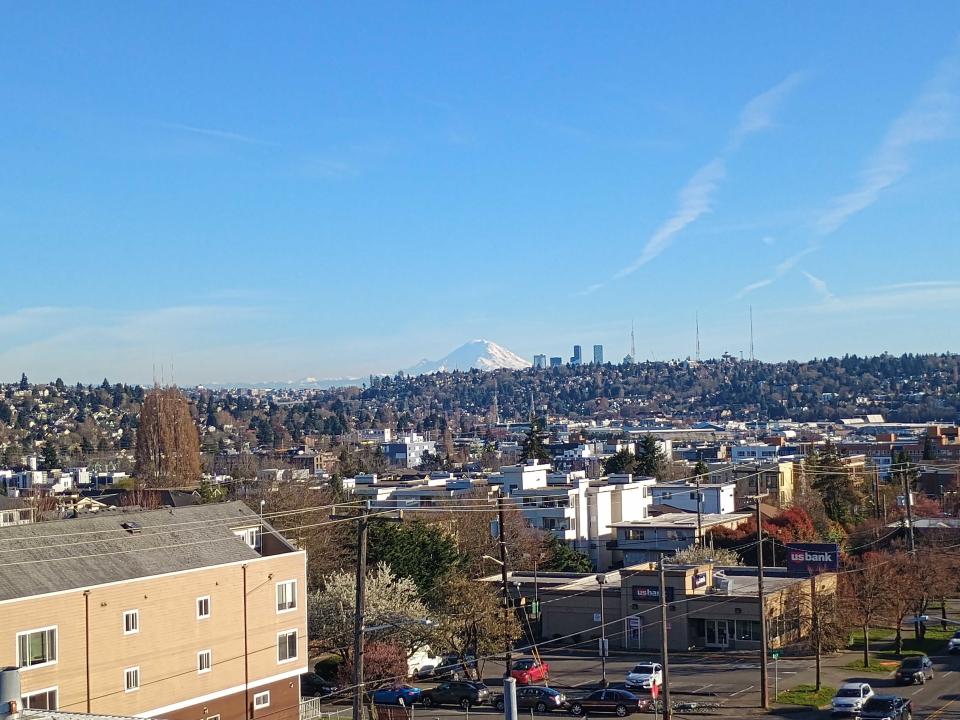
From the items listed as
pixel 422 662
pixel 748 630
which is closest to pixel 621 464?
pixel 748 630

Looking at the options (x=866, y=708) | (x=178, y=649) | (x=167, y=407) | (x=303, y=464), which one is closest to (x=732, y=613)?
(x=866, y=708)

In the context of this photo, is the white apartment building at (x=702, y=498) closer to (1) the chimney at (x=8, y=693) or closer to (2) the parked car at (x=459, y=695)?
(2) the parked car at (x=459, y=695)

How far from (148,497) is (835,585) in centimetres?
3590

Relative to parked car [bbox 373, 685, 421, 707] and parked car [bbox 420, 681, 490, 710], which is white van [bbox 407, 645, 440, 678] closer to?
parked car [bbox 373, 685, 421, 707]

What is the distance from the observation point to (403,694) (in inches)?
1280

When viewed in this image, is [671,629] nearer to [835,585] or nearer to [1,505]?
[835,585]

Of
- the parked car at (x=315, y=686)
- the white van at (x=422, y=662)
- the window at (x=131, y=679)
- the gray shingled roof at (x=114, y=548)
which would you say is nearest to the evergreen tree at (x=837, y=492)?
the white van at (x=422, y=662)

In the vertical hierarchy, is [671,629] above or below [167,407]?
below

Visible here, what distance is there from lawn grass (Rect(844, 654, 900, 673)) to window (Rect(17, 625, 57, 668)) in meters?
23.7

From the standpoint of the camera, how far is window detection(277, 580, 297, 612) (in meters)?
29.5

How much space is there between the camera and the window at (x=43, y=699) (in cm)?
2274

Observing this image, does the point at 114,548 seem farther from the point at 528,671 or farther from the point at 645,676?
the point at 645,676

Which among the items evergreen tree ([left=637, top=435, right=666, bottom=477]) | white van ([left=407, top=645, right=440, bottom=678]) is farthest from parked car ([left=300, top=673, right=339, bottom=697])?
evergreen tree ([left=637, top=435, right=666, bottom=477])

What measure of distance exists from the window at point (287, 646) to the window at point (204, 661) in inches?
94.5
